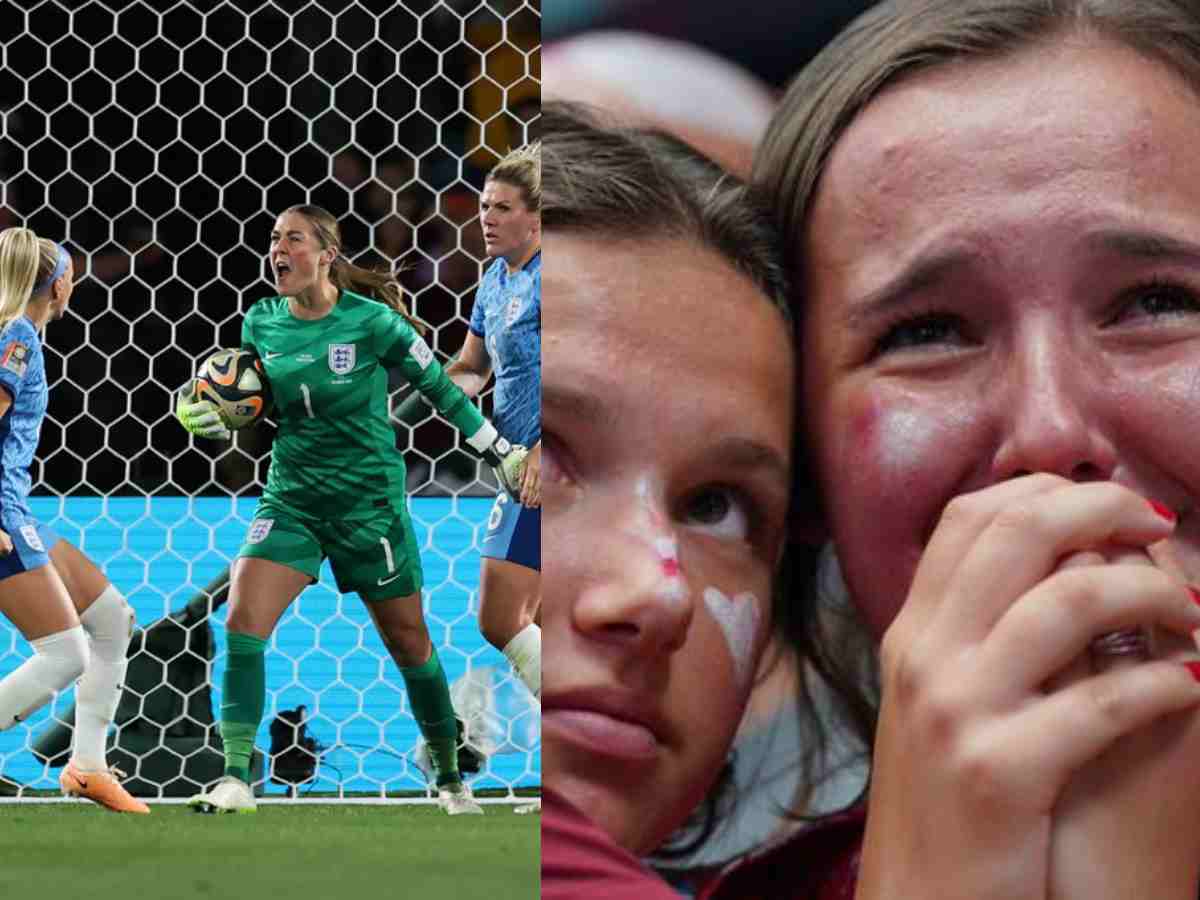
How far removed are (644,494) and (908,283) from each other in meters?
0.17

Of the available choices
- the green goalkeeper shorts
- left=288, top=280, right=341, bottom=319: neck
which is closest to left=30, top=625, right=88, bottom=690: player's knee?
the green goalkeeper shorts

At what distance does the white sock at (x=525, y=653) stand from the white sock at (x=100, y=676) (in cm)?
61

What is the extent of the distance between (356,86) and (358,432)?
920 millimetres

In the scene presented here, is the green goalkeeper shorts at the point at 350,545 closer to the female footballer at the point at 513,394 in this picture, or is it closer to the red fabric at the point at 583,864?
the female footballer at the point at 513,394

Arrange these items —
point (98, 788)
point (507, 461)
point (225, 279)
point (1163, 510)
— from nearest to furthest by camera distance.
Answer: point (1163, 510)
point (507, 461)
point (98, 788)
point (225, 279)

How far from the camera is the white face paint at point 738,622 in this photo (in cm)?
79

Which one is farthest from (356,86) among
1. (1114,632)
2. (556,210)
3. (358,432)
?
(1114,632)

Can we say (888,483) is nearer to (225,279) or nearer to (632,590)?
(632,590)

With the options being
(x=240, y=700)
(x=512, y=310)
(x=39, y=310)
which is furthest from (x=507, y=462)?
(x=39, y=310)

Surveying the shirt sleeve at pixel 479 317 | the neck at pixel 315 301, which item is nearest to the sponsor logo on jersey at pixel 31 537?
the neck at pixel 315 301

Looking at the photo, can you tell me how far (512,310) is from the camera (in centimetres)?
226

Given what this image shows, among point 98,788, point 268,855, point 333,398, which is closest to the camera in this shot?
point 268,855

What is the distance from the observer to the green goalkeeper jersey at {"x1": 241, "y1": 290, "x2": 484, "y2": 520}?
238 centimetres

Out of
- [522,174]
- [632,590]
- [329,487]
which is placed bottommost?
[632,590]
